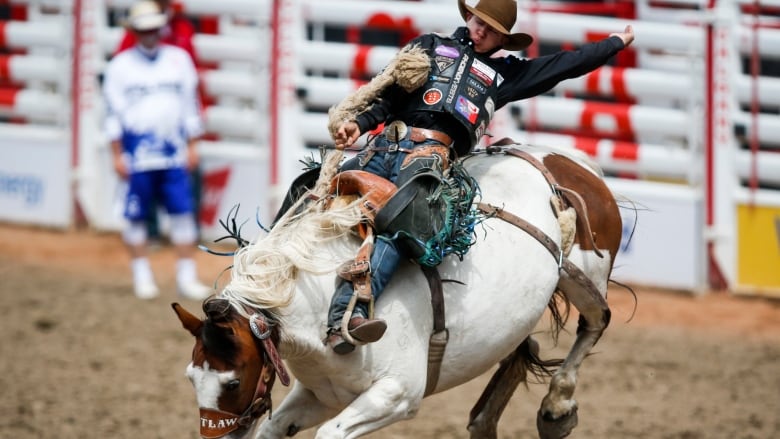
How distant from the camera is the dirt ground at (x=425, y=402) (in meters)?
5.84

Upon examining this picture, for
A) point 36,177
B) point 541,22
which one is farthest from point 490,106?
point 36,177

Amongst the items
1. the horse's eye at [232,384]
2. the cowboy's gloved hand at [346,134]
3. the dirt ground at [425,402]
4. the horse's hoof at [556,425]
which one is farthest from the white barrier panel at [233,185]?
the horse's eye at [232,384]

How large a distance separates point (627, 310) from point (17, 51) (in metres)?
6.76

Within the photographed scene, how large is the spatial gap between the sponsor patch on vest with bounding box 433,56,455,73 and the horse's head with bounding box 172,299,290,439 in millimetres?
1157

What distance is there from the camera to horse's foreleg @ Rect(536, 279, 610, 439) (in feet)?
15.7

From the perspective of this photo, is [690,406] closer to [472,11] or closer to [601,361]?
[601,361]

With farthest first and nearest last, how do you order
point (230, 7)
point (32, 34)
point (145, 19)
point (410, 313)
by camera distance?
point (32, 34) < point (230, 7) < point (145, 19) < point (410, 313)

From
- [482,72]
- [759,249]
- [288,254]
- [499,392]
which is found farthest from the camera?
[759,249]

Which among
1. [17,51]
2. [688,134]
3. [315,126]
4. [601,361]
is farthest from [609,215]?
[17,51]

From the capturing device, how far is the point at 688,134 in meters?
8.62

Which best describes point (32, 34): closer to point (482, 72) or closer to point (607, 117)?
point (607, 117)

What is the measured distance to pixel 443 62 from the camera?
4.33m

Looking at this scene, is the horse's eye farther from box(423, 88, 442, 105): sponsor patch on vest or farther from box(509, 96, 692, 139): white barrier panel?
box(509, 96, 692, 139): white barrier panel

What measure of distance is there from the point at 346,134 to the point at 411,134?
299mm
